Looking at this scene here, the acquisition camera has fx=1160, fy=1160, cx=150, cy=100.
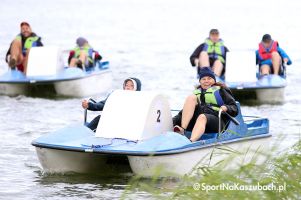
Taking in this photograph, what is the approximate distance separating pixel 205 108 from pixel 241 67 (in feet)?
27.7

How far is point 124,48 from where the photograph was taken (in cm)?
3797

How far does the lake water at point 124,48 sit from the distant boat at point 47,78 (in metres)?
0.24

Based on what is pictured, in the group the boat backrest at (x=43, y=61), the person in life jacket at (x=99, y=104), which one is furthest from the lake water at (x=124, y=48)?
the person in life jacket at (x=99, y=104)

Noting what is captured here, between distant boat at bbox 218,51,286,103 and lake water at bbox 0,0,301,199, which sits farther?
distant boat at bbox 218,51,286,103

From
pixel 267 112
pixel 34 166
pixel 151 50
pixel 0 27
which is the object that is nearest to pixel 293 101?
pixel 267 112

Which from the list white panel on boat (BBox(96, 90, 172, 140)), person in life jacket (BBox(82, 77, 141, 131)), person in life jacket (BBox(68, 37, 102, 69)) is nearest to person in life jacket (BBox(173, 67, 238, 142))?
white panel on boat (BBox(96, 90, 172, 140))

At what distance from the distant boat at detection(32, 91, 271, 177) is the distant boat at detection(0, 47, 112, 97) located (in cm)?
834

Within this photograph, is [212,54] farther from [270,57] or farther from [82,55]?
[82,55]

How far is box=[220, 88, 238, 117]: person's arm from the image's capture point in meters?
13.6

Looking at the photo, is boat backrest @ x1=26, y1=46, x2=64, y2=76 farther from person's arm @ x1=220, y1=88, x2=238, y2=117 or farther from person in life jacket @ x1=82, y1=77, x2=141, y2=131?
person's arm @ x1=220, y1=88, x2=238, y2=117

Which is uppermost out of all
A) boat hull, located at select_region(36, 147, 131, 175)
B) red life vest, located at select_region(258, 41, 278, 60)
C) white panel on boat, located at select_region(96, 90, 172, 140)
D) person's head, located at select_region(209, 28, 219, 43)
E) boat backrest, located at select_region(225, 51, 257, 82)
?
person's head, located at select_region(209, 28, 219, 43)

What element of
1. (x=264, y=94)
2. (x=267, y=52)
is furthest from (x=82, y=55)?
(x=264, y=94)

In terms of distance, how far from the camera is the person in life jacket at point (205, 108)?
1340 centimetres

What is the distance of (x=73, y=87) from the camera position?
22594 millimetres
